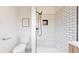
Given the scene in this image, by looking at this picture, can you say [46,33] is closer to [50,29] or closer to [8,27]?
[50,29]

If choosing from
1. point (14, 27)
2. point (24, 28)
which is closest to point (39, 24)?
point (24, 28)

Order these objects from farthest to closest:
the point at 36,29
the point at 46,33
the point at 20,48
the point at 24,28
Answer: the point at 46,33 < the point at 24,28 < the point at 36,29 < the point at 20,48

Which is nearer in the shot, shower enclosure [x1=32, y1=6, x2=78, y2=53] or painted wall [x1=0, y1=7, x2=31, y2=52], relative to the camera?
painted wall [x1=0, y1=7, x2=31, y2=52]

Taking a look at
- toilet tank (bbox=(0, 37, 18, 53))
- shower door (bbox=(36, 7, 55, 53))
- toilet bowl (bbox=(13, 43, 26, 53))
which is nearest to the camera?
toilet tank (bbox=(0, 37, 18, 53))

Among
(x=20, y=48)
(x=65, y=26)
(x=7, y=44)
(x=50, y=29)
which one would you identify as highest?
(x=65, y=26)

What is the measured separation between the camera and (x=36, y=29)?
12.1ft

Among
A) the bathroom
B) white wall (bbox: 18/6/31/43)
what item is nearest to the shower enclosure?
the bathroom

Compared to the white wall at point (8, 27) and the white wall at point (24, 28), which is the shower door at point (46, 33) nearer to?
the white wall at point (24, 28)

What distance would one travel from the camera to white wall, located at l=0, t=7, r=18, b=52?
329 centimetres

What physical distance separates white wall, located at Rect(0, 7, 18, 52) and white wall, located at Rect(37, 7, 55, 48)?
Answer: 0.86 meters

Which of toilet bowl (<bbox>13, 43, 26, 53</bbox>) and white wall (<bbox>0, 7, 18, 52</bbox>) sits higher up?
white wall (<bbox>0, 7, 18, 52</bbox>)

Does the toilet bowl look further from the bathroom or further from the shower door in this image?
the shower door

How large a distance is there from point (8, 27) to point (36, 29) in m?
0.80

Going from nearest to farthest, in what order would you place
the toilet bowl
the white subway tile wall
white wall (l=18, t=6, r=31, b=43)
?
the white subway tile wall → the toilet bowl → white wall (l=18, t=6, r=31, b=43)
